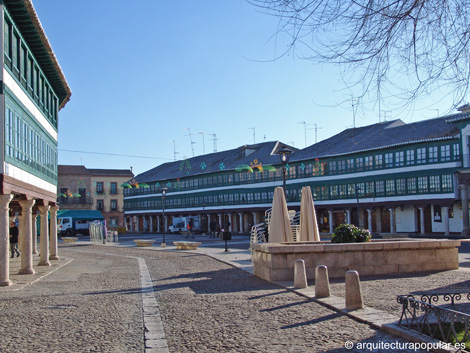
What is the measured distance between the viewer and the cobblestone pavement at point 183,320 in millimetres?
6863

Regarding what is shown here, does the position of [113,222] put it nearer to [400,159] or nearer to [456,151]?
[400,159]

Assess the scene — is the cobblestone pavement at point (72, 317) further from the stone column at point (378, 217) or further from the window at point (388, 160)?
the stone column at point (378, 217)

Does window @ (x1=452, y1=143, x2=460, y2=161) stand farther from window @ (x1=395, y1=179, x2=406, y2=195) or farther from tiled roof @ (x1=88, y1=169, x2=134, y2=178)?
tiled roof @ (x1=88, y1=169, x2=134, y2=178)

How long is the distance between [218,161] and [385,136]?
29.2m

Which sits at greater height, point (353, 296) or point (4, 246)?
point (4, 246)

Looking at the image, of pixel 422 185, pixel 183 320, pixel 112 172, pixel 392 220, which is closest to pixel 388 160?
pixel 422 185

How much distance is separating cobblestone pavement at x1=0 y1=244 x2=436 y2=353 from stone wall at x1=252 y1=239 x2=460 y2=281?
2.05 feet

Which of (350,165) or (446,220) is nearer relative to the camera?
(446,220)

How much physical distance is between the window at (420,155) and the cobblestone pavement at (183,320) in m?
34.6

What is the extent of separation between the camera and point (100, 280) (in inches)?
603

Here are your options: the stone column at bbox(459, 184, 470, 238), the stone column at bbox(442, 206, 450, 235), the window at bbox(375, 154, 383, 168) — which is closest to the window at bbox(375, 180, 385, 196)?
the window at bbox(375, 154, 383, 168)

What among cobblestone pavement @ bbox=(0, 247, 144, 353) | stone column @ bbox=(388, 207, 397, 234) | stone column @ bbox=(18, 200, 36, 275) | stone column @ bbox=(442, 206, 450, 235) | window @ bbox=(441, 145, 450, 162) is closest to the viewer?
cobblestone pavement @ bbox=(0, 247, 144, 353)

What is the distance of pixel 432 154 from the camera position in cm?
4462

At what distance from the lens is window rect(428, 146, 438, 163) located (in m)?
44.4
